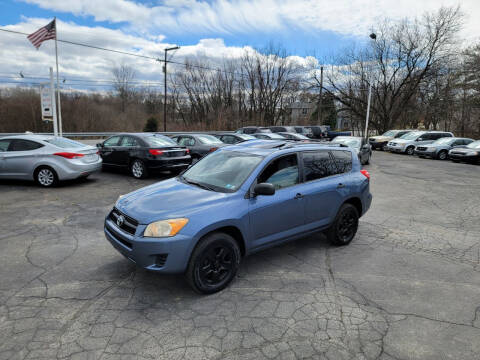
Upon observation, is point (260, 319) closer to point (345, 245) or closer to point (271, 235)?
point (271, 235)

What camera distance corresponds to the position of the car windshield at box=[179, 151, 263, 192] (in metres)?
4.05

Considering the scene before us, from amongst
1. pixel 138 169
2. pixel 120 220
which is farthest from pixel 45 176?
pixel 120 220

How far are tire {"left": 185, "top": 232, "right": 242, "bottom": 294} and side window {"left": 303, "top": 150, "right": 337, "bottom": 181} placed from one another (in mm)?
1608

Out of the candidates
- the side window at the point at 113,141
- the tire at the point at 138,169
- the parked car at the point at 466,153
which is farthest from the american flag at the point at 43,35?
the parked car at the point at 466,153

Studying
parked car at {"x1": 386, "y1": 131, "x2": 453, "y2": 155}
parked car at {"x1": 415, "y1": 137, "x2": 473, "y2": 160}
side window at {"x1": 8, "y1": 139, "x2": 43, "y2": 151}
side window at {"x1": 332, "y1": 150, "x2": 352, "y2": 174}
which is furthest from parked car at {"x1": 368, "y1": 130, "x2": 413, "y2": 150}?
side window at {"x1": 8, "y1": 139, "x2": 43, "y2": 151}

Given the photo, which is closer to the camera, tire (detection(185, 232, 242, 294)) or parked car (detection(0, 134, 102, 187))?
tire (detection(185, 232, 242, 294))

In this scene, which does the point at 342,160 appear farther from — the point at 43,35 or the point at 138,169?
the point at 43,35

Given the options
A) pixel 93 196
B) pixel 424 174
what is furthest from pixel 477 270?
pixel 424 174

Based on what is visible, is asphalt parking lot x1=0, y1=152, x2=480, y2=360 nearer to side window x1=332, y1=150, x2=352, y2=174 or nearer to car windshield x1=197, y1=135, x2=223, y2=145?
side window x1=332, y1=150, x2=352, y2=174

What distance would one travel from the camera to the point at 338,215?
4.97m

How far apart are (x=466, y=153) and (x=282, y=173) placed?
1939 cm

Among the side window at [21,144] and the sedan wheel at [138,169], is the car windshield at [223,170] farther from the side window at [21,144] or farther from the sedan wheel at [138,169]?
the side window at [21,144]

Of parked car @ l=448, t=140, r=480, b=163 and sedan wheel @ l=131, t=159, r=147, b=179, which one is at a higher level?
parked car @ l=448, t=140, r=480, b=163

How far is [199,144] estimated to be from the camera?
41.5 feet
